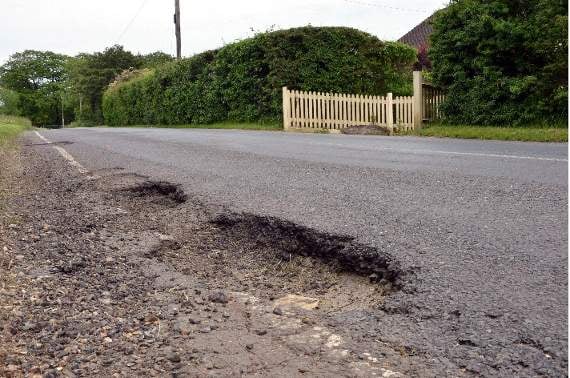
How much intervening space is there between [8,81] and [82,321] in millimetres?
95254

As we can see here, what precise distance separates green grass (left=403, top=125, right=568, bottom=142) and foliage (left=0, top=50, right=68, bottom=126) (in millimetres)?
81111

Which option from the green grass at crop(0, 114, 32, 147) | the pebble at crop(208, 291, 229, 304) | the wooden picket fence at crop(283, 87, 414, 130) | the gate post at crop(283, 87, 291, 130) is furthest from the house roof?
the pebble at crop(208, 291, 229, 304)

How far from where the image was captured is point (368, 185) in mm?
5168

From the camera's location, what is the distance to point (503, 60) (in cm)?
1327

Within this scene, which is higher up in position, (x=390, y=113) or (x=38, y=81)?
(x=38, y=81)

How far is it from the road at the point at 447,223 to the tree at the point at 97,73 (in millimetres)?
43298

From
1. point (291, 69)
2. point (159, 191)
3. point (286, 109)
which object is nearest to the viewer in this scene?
point (159, 191)

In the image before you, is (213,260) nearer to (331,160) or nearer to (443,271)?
(443,271)

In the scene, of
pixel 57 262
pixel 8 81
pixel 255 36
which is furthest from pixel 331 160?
pixel 8 81

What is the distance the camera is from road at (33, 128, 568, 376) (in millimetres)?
1952

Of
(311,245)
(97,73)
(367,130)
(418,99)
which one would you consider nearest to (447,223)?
(311,245)

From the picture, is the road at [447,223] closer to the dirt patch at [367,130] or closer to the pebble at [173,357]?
the pebble at [173,357]

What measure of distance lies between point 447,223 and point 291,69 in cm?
1533

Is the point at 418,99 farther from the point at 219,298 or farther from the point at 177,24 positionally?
the point at 177,24
